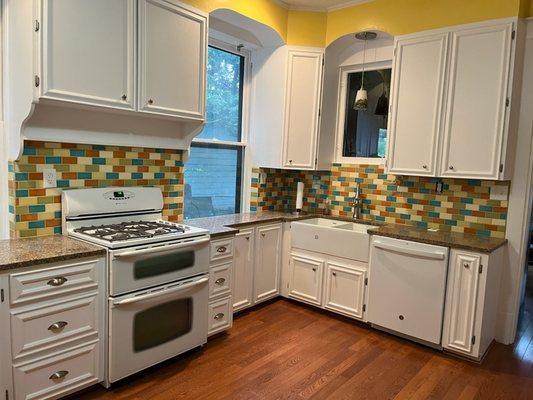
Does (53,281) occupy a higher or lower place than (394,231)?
lower

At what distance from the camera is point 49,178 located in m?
2.30

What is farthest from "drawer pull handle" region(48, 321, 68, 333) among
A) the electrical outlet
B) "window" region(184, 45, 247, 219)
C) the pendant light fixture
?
the pendant light fixture

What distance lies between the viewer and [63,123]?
2316 mm

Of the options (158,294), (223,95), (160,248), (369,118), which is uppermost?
(223,95)

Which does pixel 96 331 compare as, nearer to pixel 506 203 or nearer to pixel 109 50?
pixel 109 50

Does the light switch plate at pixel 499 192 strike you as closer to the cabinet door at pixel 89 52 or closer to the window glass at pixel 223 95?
the window glass at pixel 223 95

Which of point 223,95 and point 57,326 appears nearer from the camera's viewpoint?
point 57,326

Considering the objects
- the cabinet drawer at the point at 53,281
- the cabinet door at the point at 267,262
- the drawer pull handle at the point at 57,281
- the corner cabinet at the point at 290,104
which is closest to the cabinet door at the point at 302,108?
the corner cabinet at the point at 290,104

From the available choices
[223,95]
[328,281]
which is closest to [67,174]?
[223,95]

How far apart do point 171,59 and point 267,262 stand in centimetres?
A: 181

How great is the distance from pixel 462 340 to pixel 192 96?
8.16 feet

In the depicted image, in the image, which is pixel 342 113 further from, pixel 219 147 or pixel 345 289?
pixel 345 289

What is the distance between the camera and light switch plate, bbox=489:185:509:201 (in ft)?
9.53

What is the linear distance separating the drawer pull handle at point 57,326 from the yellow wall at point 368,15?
7.03 feet
